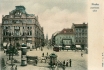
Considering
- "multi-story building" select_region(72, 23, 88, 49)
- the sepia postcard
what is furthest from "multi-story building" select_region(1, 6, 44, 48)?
"multi-story building" select_region(72, 23, 88, 49)

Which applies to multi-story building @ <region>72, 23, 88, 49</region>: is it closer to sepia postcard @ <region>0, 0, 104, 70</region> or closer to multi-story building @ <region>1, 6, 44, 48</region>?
sepia postcard @ <region>0, 0, 104, 70</region>

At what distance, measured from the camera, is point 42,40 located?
4.83ft

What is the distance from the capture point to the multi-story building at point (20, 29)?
1.47m

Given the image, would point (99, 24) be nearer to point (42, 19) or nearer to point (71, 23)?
point (71, 23)

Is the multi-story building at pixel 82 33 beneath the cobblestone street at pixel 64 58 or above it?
above

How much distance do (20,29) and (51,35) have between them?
190 mm

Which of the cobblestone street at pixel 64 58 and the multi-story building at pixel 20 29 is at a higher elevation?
the multi-story building at pixel 20 29

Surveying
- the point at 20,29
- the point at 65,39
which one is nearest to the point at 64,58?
the point at 65,39

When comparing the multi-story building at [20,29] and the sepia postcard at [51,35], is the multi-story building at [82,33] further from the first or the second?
the multi-story building at [20,29]

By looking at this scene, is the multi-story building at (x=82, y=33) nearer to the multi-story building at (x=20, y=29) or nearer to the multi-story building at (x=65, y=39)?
the multi-story building at (x=65, y=39)

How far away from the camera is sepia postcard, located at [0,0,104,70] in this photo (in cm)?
144

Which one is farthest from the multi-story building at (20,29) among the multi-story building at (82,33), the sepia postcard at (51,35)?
the multi-story building at (82,33)

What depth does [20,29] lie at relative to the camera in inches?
58.1

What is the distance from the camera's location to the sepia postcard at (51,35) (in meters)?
1.44
